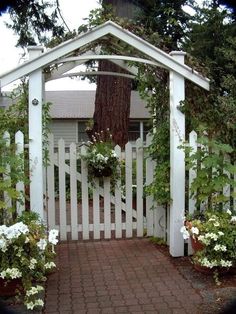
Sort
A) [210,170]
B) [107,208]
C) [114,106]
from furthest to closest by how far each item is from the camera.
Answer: [114,106] → [107,208] → [210,170]

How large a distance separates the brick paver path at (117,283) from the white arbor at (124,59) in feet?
1.99

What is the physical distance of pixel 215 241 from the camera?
4.36 m

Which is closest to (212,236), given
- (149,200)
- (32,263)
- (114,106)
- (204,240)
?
(204,240)

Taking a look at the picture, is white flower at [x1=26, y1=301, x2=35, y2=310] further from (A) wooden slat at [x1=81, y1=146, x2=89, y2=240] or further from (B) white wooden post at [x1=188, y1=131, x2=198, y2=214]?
(A) wooden slat at [x1=81, y1=146, x2=89, y2=240]

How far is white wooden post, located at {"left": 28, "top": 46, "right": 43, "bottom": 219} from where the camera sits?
4.98 m

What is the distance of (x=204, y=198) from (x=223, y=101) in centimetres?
121

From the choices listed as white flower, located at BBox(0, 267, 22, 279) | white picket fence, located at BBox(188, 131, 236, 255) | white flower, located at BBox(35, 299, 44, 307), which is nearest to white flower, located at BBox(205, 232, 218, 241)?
white picket fence, located at BBox(188, 131, 236, 255)

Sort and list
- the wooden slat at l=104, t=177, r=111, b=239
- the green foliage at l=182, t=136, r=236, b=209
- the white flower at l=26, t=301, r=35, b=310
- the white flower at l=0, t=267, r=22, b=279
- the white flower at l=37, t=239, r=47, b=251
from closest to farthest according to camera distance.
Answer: the white flower at l=26, t=301, r=35, b=310 → the white flower at l=0, t=267, r=22, b=279 → the white flower at l=37, t=239, r=47, b=251 → the green foliage at l=182, t=136, r=236, b=209 → the wooden slat at l=104, t=177, r=111, b=239

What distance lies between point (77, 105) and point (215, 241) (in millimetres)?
21815

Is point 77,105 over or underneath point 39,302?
over

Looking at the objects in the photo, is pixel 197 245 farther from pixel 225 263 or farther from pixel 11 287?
pixel 11 287

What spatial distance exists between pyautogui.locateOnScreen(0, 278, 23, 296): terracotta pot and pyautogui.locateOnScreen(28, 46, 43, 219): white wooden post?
117 centimetres

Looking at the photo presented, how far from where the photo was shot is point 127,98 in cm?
976

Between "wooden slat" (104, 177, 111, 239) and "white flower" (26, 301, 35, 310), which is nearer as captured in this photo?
"white flower" (26, 301, 35, 310)
